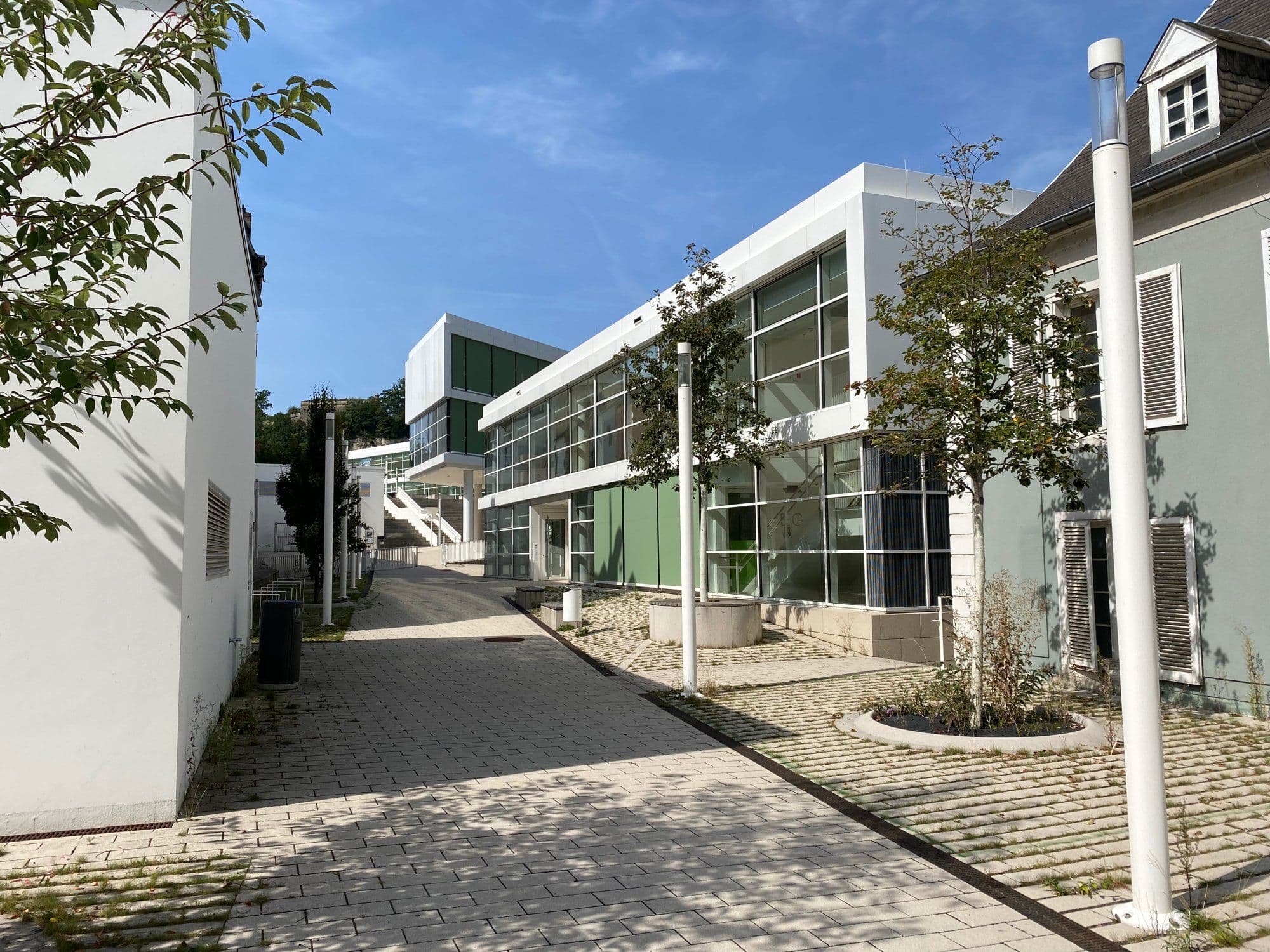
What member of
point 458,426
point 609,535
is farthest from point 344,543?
point 458,426

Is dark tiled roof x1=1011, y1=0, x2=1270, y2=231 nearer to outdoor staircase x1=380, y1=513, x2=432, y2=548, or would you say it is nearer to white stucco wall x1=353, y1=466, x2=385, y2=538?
white stucco wall x1=353, y1=466, x2=385, y2=538

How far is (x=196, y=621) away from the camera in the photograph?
25.3 feet

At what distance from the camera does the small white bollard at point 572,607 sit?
69.9 feet

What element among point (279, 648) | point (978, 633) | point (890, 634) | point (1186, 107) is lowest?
point (890, 634)

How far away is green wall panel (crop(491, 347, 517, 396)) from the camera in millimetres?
55938

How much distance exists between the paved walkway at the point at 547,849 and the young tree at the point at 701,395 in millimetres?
8324

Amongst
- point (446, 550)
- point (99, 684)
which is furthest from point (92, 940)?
point (446, 550)

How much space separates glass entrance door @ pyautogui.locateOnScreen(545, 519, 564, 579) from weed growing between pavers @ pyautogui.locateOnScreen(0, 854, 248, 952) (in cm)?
3178

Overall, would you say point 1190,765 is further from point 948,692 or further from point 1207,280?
point 1207,280

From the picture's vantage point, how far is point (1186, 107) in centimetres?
1185

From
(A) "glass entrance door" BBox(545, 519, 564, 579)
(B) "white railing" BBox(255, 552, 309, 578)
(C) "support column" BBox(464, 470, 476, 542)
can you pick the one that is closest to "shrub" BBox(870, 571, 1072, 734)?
(A) "glass entrance door" BBox(545, 519, 564, 579)

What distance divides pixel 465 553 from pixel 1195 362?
4721cm

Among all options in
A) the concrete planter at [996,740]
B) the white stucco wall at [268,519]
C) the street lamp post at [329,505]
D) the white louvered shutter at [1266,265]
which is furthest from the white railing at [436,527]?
the white louvered shutter at [1266,265]

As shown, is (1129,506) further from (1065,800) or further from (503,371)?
(503,371)
